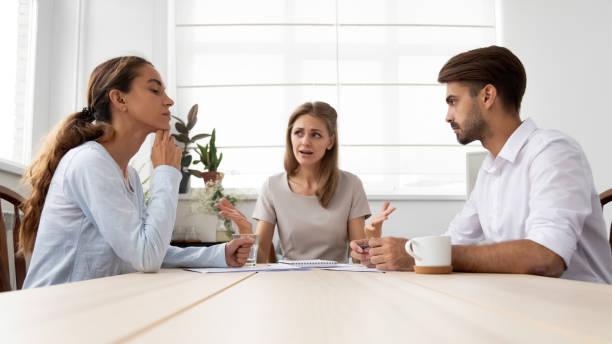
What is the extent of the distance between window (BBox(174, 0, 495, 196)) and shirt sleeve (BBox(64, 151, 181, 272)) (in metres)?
2.44

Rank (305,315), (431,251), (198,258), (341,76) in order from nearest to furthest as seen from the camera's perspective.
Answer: (305,315) < (431,251) < (198,258) < (341,76)

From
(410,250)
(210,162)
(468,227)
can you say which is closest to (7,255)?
(410,250)

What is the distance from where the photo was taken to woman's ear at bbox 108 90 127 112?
152cm

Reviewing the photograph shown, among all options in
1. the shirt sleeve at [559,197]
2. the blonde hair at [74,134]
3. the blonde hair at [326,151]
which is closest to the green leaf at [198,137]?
the blonde hair at [326,151]

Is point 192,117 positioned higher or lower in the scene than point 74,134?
higher

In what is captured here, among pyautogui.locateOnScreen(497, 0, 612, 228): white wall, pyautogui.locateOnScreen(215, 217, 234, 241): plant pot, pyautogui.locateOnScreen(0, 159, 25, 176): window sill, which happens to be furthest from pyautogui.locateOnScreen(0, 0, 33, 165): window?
pyautogui.locateOnScreen(497, 0, 612, 228): white wall

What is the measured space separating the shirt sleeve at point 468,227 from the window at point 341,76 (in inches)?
75.4

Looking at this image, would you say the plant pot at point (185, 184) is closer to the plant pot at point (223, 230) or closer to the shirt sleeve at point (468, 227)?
the plant pot at point (223, 230)

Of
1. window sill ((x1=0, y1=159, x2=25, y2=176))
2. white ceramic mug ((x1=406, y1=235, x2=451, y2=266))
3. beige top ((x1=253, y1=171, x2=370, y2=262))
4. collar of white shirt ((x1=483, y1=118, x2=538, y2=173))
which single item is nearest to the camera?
white ceramic mug ((x1=406, y1=235, x2=451, y2=266))

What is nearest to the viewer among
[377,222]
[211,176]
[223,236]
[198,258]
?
[198,258]

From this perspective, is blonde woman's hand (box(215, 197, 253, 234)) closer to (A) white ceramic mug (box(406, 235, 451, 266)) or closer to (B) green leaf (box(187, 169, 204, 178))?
(A) white ceramic mug (box(406, 235, 451, 266))

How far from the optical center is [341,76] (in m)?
3.77

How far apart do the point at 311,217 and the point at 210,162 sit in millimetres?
1337

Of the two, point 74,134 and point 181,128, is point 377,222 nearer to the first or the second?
point 74,134
